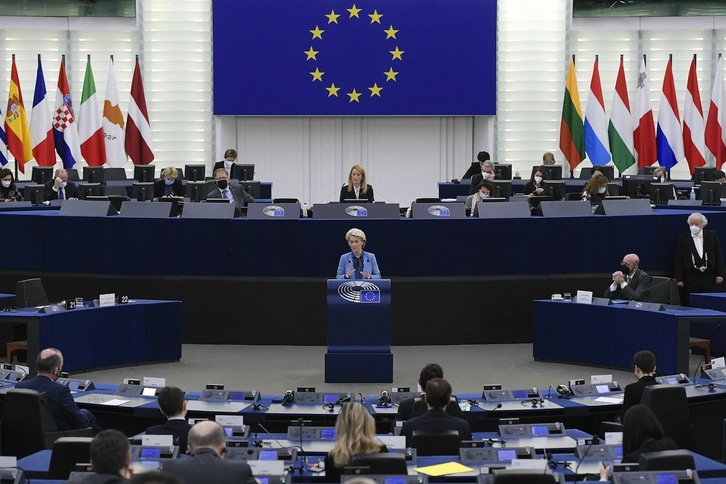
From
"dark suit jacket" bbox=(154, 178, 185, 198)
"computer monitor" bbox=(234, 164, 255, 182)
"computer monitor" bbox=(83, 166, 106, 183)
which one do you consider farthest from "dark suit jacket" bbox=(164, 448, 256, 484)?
"computer monitor" bbox=(83, 166, 106, 183)

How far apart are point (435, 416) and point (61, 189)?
1484cm

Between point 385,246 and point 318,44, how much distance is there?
12.7 metres

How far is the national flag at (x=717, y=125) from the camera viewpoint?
90.9 ft

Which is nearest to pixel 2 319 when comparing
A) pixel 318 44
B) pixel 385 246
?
pixel 385 246

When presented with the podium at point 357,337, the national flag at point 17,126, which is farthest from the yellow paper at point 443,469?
the national flag at point 17,126

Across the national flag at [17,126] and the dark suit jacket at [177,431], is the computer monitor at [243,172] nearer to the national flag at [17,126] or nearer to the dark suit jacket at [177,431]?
the national flag at [17,126]

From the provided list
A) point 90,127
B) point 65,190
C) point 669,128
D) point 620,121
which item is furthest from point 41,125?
point 669,128

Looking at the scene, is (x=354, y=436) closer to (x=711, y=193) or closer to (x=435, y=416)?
(x=435, y=416)

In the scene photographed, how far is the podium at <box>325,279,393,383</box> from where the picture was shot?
1384cm

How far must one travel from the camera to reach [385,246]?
1659 centimetres

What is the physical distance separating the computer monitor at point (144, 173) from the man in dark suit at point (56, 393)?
48.5 feet

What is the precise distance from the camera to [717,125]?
27766 mm

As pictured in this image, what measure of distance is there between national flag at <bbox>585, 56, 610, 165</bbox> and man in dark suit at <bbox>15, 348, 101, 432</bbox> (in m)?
18.8

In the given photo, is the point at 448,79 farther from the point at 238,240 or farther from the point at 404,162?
the point at 238,240
